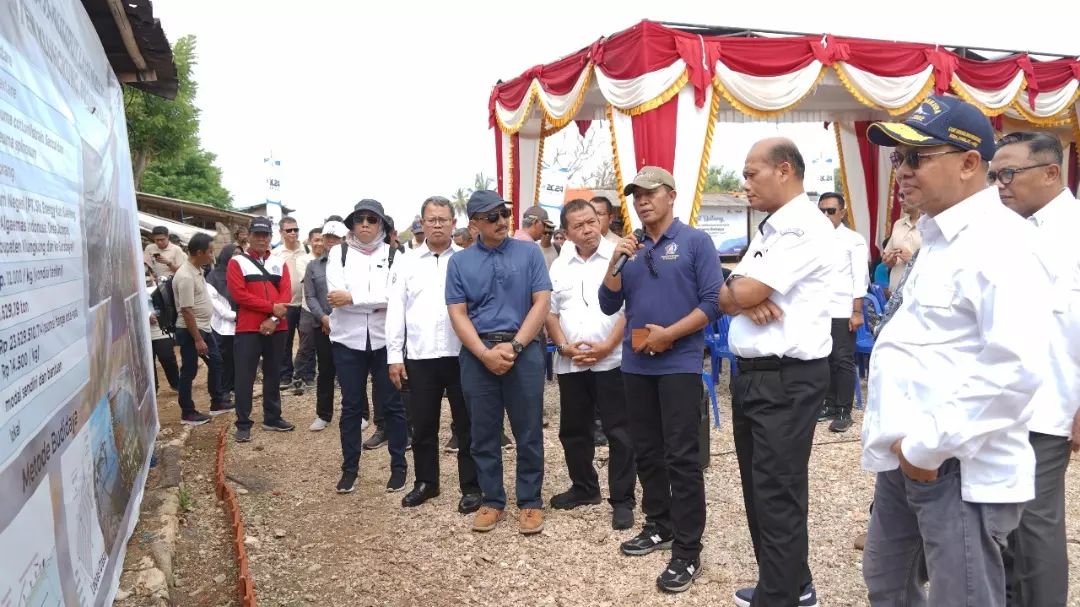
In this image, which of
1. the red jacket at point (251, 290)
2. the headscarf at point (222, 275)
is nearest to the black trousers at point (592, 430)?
the red jacket at point (251, 290)

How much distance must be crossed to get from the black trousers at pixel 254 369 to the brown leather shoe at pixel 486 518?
298 cm

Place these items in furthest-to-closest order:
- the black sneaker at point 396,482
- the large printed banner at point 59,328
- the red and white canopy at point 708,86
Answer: the red and white canopy at point 708,86 → the black sneaker at point 396,482 → the large printed banner at point 59,328

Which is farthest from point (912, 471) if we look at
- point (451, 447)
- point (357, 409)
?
point (451, 447)

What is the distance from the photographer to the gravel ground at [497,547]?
130 inches

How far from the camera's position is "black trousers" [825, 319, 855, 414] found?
5.62m

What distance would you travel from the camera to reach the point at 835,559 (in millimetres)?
3455

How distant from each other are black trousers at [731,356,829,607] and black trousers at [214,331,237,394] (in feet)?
18.8

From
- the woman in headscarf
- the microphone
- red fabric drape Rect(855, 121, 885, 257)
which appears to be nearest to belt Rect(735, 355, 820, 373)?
the microphone

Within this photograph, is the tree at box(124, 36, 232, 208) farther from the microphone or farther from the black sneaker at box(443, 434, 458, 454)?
the microphone

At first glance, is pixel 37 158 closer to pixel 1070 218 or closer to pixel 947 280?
pixel 947 280

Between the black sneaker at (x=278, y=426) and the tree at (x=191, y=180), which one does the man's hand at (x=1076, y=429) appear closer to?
the black sneaker at (x=278, y=426)

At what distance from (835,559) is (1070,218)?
1.90 metres

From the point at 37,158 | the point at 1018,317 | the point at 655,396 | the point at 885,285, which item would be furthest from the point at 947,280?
the point at 885,285

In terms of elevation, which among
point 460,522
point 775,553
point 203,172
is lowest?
point 460,522
